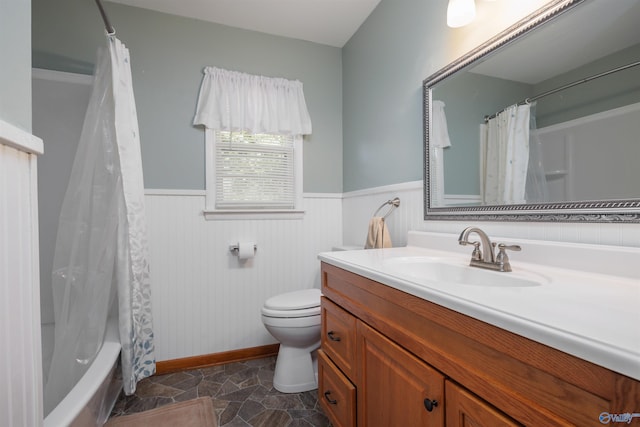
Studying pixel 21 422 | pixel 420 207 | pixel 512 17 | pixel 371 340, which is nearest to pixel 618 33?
pixel 512 17

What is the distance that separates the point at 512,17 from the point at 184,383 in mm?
2466

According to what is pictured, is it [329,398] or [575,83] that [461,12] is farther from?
[329,398]

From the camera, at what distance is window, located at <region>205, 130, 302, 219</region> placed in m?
→ 2.04

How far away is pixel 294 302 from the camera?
169cm

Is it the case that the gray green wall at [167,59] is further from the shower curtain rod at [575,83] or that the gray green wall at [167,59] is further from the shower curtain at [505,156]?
the shower curtain rod at [575,83]

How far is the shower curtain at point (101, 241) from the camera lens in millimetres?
1377

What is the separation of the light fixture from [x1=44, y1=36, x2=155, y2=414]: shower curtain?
159cm

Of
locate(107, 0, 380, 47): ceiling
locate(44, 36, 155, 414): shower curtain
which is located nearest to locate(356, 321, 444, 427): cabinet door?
locate(44, 36, 155, 414): shower curtain

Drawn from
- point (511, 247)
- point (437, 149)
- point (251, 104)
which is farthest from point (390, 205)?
point (251, 104)

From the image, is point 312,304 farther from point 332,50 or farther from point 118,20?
point 118,20

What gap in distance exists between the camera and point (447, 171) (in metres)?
1.37

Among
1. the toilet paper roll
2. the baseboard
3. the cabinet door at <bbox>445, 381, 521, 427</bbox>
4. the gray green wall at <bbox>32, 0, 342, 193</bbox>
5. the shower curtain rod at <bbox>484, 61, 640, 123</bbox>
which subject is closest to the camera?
the cabinet door at <bbox>445, 381, 521, 427</bbox>

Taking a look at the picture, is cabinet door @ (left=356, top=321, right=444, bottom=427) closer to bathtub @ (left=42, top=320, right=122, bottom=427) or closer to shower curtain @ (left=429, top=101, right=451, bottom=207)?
shower curtain @ (left=429, top=101, right=451, bottom=207)

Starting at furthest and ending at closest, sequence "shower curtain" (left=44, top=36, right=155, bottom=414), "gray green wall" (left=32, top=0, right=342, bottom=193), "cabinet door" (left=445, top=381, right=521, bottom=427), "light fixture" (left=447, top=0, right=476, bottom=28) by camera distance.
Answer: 1. "gray green wall" (left=32, top=0, right=342, bottom=193)
2. "shower curtain" (left=44, top=36, right=155, bottom=414)
3. "light fixture" (left=447, top=0, right=476, bottom=28)
4. "cabinet door" (left=445, top=381, right=521, bottom=427)
